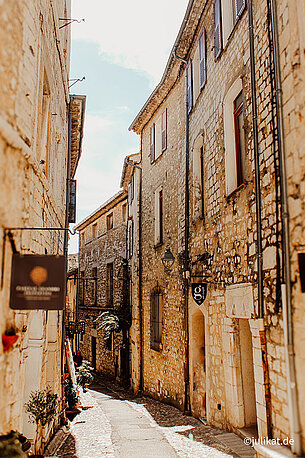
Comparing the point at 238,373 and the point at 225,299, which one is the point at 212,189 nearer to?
the point at 225,299

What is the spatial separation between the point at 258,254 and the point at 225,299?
1.70 m

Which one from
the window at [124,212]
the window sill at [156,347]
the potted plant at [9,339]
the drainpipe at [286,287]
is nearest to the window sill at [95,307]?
the window at [124,212]

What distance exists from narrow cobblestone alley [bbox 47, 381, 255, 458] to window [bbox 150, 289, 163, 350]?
1662 millimetres

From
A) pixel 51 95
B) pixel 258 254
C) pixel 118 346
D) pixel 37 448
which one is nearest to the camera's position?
pixel 258 254

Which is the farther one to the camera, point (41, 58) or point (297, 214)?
point (41, 58)

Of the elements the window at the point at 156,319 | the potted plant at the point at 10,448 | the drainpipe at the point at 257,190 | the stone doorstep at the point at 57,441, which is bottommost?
the stone doorstep at the point at 57,441

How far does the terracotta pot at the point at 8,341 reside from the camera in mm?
3664

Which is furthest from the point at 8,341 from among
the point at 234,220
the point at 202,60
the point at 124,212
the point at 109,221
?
the point at 109,221

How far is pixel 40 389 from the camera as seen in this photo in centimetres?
638

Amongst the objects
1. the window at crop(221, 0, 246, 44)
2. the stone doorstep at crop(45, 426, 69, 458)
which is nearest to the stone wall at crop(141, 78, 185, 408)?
the stone doorstep at crop(45, 426, 69, 458)

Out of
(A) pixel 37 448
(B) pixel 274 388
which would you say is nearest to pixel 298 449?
(B) pixel 274 388

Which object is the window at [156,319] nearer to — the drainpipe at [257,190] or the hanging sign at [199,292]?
the hanging sign at [199,292]

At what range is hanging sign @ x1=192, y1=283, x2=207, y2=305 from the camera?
26.9 feet

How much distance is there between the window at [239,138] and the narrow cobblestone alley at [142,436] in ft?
13.1
